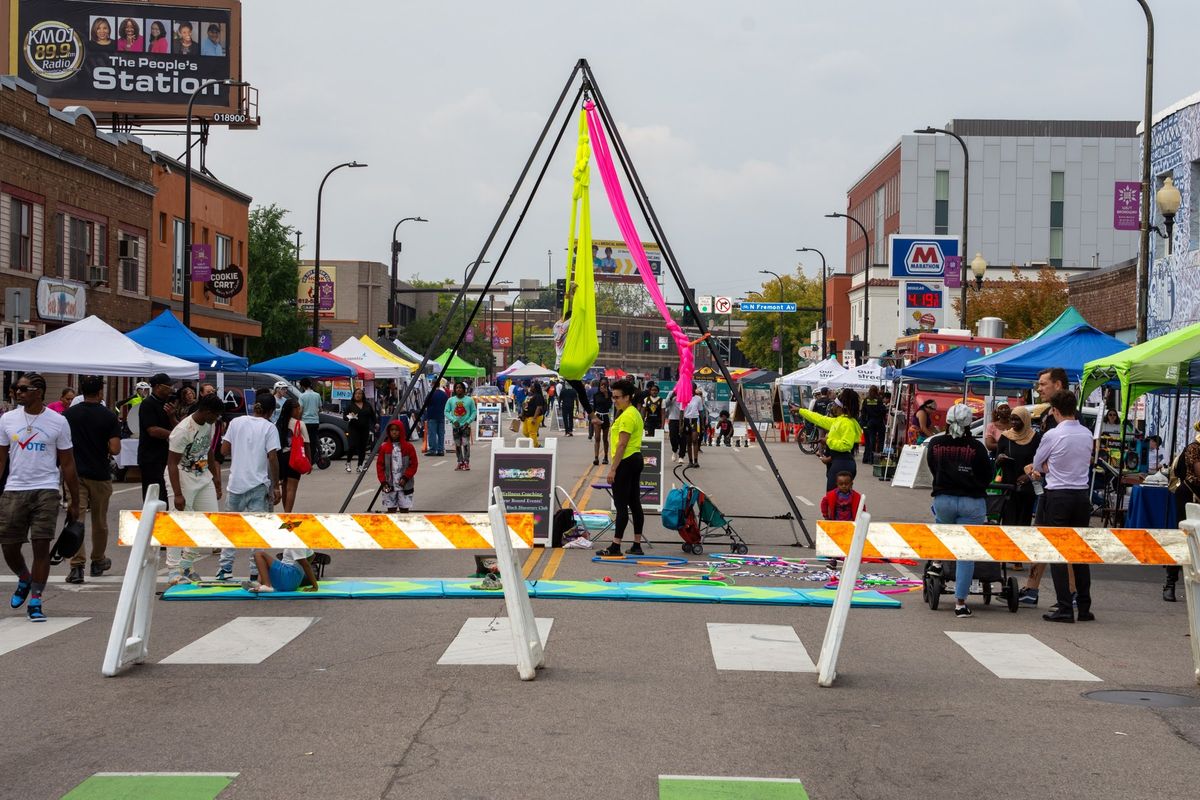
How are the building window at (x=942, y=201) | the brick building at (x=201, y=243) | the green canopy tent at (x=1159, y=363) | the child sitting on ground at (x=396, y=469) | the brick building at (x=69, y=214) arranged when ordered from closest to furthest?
1. the green canopy tent at (x=1159, y=363)
2. the child sitting on ground at (x=396, y=469)
3. the brick building at (x=69, y=214)
4. the brick building at (x=201, y=243)
5. the building window at (x=942, y=201)

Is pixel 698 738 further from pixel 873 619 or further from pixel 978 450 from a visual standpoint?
pixel 978 450

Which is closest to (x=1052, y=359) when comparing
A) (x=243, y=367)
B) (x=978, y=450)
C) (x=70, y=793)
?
(x=978, y=450)

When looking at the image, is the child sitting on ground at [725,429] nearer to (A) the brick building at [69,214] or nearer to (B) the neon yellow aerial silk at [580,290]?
(A) the brick building at [69,214]

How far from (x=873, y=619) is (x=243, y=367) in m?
20.3

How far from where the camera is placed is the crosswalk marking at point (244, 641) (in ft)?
30.7

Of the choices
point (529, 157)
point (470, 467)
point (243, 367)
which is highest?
point (529, 157)

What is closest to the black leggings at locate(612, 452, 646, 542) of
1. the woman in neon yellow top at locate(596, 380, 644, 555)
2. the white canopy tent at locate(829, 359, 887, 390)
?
the woman in neon yellow top at locate(596, 380, 644, 555)

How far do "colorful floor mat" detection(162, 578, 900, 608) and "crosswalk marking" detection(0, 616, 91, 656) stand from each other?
47.8 inches

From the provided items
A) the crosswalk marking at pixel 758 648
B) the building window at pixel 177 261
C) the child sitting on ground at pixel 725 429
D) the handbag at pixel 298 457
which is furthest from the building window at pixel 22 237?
the crosswalk marking at pixel 758 648

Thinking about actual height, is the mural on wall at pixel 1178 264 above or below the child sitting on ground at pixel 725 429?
above

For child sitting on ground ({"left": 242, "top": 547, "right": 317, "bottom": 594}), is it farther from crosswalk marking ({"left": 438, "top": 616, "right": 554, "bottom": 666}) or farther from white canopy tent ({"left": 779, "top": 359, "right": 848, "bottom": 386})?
white canopy tent ({"left": 779, "top": 359, "right": 848, "bottom": 386})

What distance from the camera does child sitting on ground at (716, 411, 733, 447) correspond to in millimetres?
44975

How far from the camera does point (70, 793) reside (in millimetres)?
6094

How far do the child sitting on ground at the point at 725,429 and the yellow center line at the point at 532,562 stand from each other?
94.4ft
